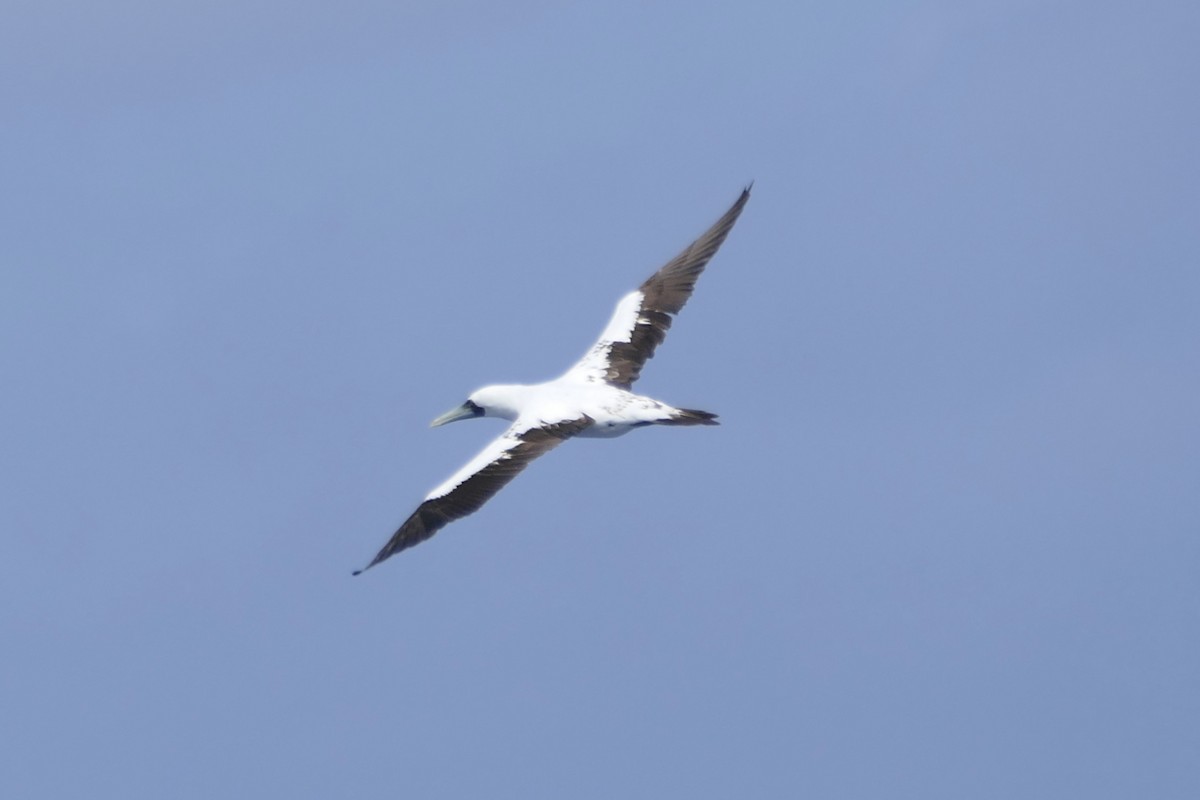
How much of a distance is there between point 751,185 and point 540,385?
21.6 ft

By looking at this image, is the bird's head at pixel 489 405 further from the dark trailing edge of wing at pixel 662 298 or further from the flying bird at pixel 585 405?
the dark trailing edge of wing at pixel 662 298

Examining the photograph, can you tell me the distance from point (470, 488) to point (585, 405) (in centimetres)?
316

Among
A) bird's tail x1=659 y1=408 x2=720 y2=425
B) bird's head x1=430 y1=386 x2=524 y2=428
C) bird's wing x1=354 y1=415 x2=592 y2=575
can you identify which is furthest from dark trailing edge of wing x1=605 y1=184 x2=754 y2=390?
bird's wing x1=354 y1=415 x2=592 y2=575

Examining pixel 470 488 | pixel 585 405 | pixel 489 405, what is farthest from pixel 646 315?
pixel 470 488

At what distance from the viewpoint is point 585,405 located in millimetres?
36250

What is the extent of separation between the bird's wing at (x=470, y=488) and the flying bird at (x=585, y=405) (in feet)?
0.05

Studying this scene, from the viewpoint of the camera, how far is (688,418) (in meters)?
35.7

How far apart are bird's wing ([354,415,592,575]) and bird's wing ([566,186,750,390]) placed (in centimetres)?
414

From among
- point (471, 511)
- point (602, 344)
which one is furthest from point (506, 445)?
point (602, 344)

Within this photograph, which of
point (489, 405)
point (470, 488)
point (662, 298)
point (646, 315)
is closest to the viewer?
point (470, 488)

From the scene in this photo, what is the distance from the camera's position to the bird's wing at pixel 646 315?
3922cm

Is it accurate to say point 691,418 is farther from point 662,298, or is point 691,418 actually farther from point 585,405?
point 662,298

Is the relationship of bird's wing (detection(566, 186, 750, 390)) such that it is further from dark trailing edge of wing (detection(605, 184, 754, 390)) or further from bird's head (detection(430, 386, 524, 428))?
bird's head (detection(430, 386, 524, 428))

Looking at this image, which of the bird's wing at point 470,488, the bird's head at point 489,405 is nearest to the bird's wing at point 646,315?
the bird's head at point 489,405
